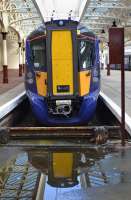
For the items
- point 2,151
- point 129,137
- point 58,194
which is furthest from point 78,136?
point 58,194

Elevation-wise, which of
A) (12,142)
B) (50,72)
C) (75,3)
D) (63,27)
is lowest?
(12,142)

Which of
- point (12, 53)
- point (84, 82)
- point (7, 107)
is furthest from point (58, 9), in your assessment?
point (12, 53)

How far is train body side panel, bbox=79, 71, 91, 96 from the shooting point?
13172 mm

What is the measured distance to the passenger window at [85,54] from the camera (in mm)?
13492

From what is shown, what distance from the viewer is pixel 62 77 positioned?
43.3 feet

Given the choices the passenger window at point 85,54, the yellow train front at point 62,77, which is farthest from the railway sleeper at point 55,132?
the passenger window at point 85,54

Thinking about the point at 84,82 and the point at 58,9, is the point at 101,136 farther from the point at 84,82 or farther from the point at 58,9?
the point at 58,9

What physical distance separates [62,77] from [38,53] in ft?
3.53

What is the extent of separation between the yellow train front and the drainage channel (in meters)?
2.19

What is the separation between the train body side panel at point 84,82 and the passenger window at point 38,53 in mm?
1038

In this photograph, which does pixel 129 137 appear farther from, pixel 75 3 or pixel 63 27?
pixel 75 3

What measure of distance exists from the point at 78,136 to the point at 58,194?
423cm

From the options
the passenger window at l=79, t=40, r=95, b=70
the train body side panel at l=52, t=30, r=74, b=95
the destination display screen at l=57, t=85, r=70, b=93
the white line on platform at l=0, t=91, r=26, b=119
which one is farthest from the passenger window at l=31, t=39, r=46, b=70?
the white line on platform at l=0, t=91, r=26, b=119

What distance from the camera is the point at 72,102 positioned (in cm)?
1310
